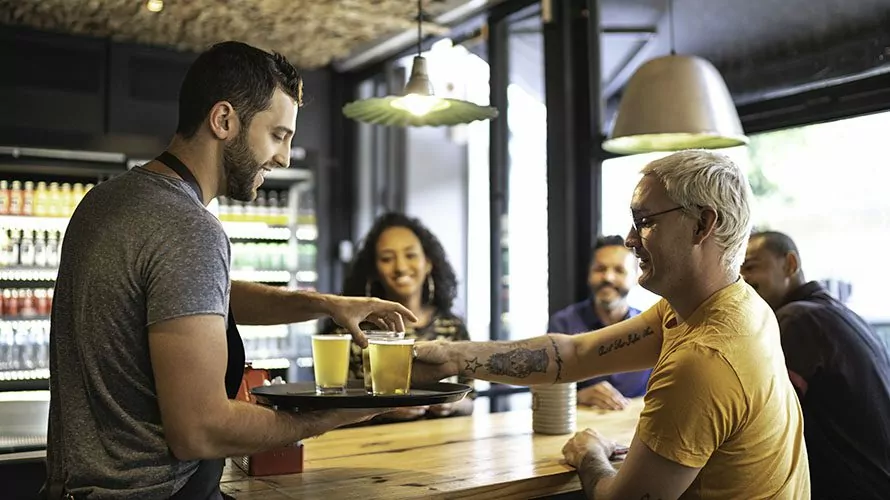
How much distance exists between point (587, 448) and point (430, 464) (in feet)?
1.32

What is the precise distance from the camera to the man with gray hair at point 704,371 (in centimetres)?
176

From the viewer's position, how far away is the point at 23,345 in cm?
527

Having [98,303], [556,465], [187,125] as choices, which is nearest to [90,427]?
[98,303]

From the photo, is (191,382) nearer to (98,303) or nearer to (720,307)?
(98,303)

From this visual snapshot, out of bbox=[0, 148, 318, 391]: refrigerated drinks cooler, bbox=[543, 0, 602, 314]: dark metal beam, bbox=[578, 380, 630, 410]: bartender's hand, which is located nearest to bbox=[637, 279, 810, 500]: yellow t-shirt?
bbox=[578, 380, 630, 410]: bartender's hand

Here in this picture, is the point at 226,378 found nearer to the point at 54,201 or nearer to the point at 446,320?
the point at 446,320

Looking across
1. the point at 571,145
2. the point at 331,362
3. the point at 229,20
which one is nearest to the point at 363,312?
the point at 331,362

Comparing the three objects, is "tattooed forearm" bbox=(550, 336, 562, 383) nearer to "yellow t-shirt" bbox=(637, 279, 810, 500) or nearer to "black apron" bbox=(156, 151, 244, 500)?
"yellow t-shirt" bbox=(637, 279, 810, 500)

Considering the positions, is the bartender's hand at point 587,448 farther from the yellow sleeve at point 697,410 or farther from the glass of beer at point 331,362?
the glass of beer at point 331,362

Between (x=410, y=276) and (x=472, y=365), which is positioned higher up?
(x=410, y=276)

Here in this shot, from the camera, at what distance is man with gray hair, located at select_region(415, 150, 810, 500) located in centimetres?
176

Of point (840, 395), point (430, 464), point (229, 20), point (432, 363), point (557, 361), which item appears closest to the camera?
point (430, 464)

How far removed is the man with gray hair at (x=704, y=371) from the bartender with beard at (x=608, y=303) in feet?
5.23

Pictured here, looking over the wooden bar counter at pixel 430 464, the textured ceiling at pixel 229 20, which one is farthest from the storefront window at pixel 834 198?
the textured ceiling at pixel 229 20
